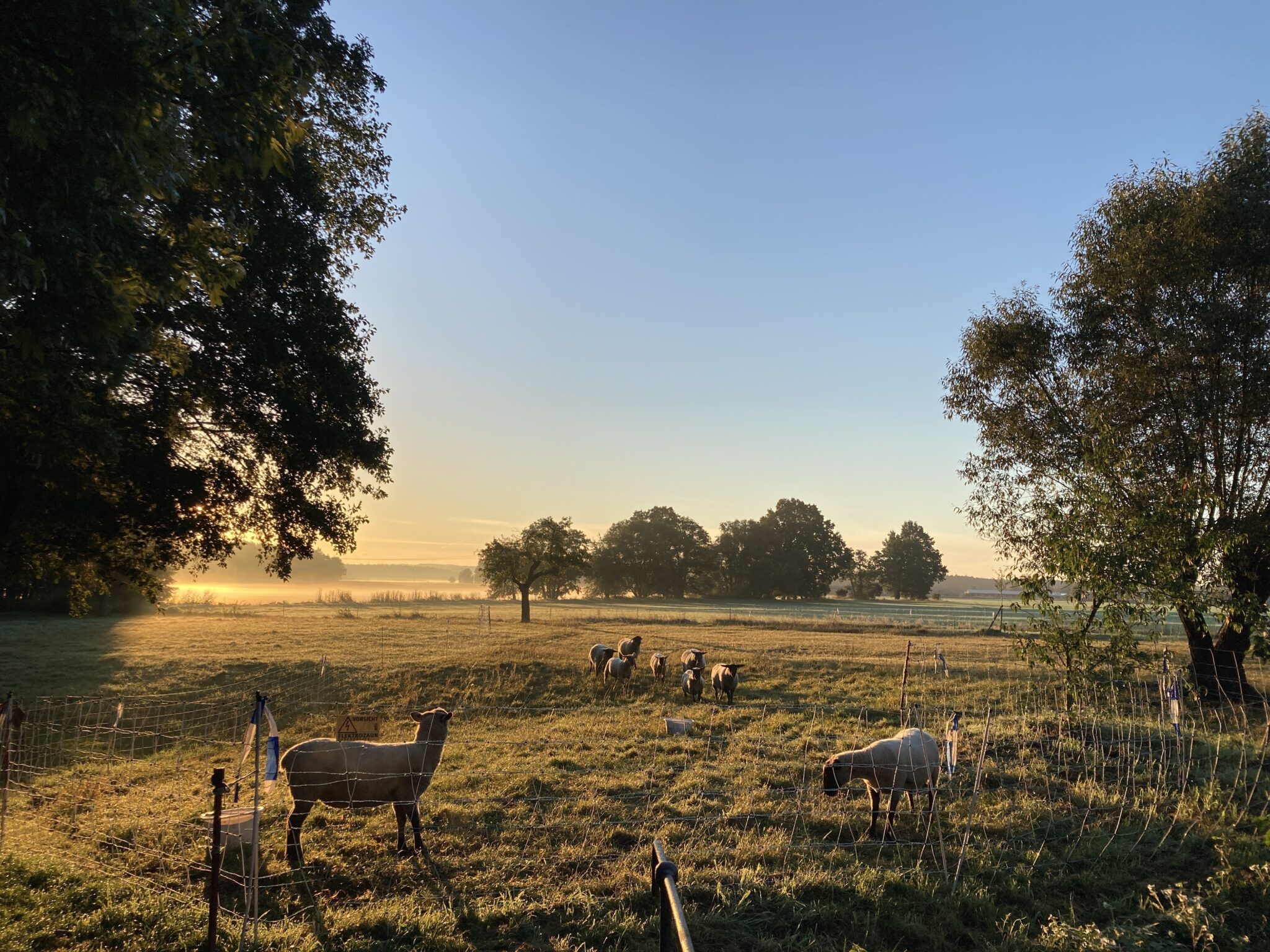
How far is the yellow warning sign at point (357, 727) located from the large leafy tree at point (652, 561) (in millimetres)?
79780

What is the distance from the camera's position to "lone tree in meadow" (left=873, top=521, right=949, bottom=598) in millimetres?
101062

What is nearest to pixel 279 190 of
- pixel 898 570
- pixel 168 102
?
pixel 168 102

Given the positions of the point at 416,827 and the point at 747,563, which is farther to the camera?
the point at 747,563

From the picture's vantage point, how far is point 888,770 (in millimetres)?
7855

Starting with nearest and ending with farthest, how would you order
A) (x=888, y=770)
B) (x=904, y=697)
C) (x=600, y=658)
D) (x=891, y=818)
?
(x=891, y=818)
(x=888, y=770)
(x=904, y=697)
(x=600, y=658)

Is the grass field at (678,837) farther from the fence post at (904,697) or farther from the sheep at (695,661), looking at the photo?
the sheep at (695,661)

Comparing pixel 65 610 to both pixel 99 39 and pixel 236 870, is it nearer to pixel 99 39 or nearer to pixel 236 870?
pixel 236 870

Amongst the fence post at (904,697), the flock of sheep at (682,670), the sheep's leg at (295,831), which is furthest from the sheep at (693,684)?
the sheep's leg at (295,831)

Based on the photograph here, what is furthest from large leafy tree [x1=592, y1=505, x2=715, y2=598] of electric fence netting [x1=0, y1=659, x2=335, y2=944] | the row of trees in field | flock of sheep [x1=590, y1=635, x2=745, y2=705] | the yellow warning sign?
the yellow warning sign

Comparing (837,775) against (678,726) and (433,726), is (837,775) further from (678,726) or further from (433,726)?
(678,726)

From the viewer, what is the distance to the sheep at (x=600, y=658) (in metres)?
19.8

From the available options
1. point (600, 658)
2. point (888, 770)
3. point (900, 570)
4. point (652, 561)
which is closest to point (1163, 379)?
point (888, 770)

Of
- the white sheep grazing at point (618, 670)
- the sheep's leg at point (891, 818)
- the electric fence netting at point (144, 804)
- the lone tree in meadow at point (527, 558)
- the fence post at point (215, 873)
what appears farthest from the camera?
the lone tree in meadow at point (527, 558)

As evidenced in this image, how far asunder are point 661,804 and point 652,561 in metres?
81.4
